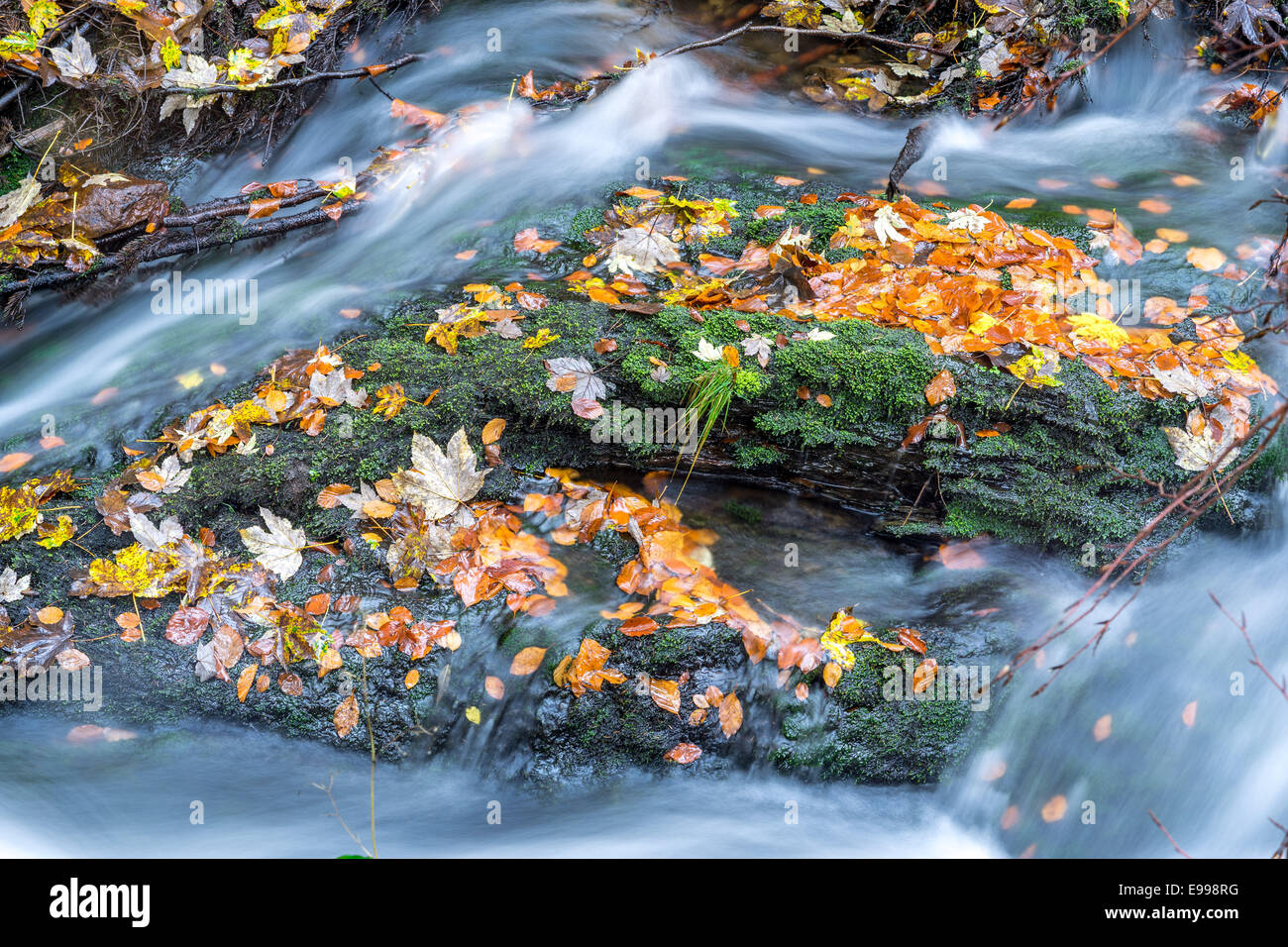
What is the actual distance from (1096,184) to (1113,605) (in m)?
2.79

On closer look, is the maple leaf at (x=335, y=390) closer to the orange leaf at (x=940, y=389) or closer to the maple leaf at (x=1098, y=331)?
the orange leaf at (x=940, y=389)

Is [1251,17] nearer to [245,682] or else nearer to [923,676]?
[923,676]

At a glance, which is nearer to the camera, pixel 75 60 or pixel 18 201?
pixel 18 201

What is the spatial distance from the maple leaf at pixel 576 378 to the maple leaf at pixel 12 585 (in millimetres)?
2206

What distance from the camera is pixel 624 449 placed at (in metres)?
3.56

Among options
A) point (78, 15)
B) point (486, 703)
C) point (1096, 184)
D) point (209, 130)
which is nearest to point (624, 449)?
point (486, 703)

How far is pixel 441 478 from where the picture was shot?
137 inches

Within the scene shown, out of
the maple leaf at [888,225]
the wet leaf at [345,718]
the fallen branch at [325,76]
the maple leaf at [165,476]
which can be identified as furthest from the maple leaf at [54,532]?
the maple leaf at [888,225]

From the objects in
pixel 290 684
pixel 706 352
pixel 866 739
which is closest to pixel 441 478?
pixel 290 684

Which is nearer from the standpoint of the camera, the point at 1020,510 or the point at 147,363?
the point at 1020,510

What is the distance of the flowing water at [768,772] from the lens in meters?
2.99

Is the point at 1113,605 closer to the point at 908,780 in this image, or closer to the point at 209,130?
the point at 908,780

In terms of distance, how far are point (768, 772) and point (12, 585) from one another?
302 cm

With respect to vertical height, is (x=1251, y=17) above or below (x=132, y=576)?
above
